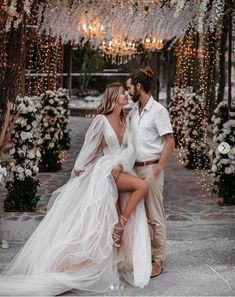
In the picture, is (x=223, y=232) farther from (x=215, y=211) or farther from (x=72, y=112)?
(x=72, y=112)

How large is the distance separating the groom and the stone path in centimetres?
30

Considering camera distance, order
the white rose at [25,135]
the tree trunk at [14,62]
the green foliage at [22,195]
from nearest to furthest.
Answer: the tree trunk at [14,62] < the white rose at [25,135] < the green foliage at [22,195]

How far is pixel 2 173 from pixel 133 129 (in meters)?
1.22

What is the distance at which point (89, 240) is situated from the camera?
13.9ft

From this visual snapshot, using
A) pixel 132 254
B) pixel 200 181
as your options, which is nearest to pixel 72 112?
pixel 200 181

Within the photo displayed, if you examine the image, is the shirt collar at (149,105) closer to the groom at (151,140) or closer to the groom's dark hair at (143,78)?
the groom at (151,140)

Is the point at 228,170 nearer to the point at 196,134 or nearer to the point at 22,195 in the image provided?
the point at 22,195

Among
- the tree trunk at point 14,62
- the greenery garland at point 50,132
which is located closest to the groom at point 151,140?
the tree trunk at point 14,62

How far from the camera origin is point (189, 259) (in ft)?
16.5

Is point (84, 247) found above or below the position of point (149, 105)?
below

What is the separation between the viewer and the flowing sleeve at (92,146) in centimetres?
440

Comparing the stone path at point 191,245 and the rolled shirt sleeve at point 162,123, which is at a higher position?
the rolled shirt sleeve at point 162,123

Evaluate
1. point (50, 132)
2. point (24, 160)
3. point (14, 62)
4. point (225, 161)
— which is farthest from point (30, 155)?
point (50, 132)

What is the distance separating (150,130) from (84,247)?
0.98m
